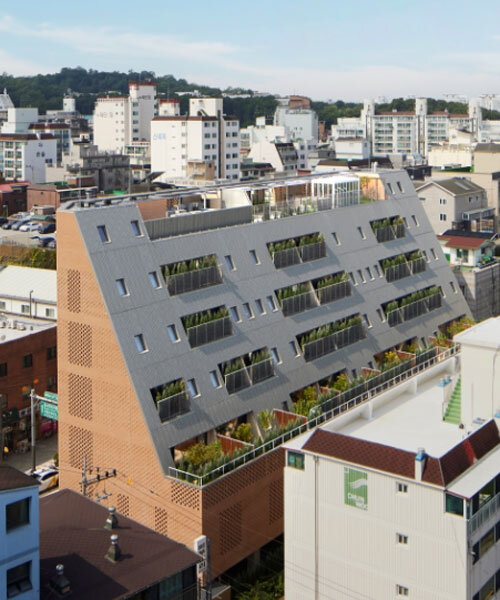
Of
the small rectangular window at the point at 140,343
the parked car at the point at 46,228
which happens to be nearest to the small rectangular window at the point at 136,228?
the small rectangular window at the point at 140,343

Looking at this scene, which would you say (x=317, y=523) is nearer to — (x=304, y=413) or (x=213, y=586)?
(x=213, y=586)

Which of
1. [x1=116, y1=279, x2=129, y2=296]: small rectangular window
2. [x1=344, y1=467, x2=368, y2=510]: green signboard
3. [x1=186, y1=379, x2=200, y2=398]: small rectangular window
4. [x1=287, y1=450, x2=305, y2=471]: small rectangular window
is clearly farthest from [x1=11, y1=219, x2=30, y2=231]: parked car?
[x1=344, y1=467, x2=368, y2=510]: green signboard

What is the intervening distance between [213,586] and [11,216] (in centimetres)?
7121

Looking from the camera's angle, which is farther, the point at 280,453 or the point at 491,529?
the point at 280,453

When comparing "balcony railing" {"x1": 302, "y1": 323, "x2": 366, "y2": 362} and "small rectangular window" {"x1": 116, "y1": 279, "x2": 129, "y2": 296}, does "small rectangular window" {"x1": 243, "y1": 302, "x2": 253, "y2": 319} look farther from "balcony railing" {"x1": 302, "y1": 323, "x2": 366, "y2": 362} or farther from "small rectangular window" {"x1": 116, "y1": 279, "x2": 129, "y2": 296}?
"small rectangular window" {"x1": 116, "y1": 279, "x2": 129, "y2": 296}

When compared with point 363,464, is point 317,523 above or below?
below

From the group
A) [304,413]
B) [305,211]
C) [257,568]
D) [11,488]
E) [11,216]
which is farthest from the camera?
[11,216]

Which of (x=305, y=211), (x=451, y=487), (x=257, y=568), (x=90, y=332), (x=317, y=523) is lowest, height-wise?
(x=257, y=568)

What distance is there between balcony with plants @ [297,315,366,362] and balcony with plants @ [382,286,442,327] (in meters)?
2.41

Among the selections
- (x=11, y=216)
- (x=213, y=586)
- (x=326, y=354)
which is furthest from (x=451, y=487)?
(x=11, y=216)

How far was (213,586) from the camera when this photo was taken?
84.1 feet

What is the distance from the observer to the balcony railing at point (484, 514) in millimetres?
20780

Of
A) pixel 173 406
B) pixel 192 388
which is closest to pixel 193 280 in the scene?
pixel 192 388

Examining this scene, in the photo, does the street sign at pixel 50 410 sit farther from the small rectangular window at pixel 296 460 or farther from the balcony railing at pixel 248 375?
the small rectangular window at pixel 296 460
